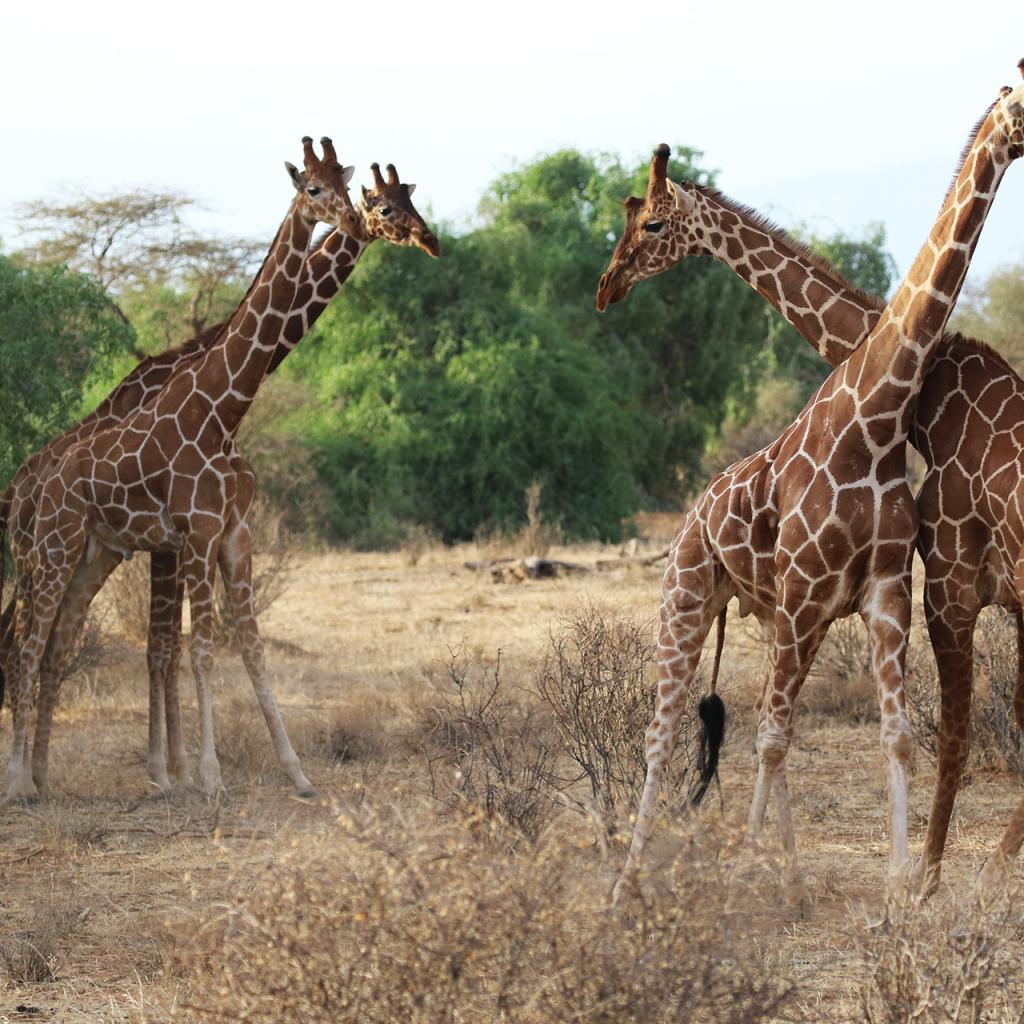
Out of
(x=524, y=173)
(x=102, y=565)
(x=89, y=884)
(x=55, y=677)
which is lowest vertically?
(x=89, y=884)

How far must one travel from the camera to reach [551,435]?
76.0 feet

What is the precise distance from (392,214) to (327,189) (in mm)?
411

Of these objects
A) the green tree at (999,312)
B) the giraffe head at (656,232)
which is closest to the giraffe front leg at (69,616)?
the giraffe head at (656,232)

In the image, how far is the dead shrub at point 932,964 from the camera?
3467mm

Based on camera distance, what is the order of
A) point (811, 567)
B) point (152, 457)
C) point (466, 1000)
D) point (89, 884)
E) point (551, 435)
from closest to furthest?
point (466, 1000) < point (811, 567) < point (89, 884) < point (152, 457) < point (551, 435)

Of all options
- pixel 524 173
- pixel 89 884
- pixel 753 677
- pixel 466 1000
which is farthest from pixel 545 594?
pixel 524 173

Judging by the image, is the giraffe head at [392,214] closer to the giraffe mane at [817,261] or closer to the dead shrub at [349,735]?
the giraffe mane at [817,261]

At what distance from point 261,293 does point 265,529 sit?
19.3ft

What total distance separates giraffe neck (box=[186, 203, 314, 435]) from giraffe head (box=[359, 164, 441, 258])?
438 mm

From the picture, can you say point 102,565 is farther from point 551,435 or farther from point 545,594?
point 551,435

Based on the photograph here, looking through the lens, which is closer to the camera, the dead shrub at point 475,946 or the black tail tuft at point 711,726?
the dead shrub at point 475,946

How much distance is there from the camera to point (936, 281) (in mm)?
5191

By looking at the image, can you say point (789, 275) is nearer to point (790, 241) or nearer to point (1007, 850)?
point (790, 241)

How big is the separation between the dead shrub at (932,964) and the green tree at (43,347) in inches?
292
